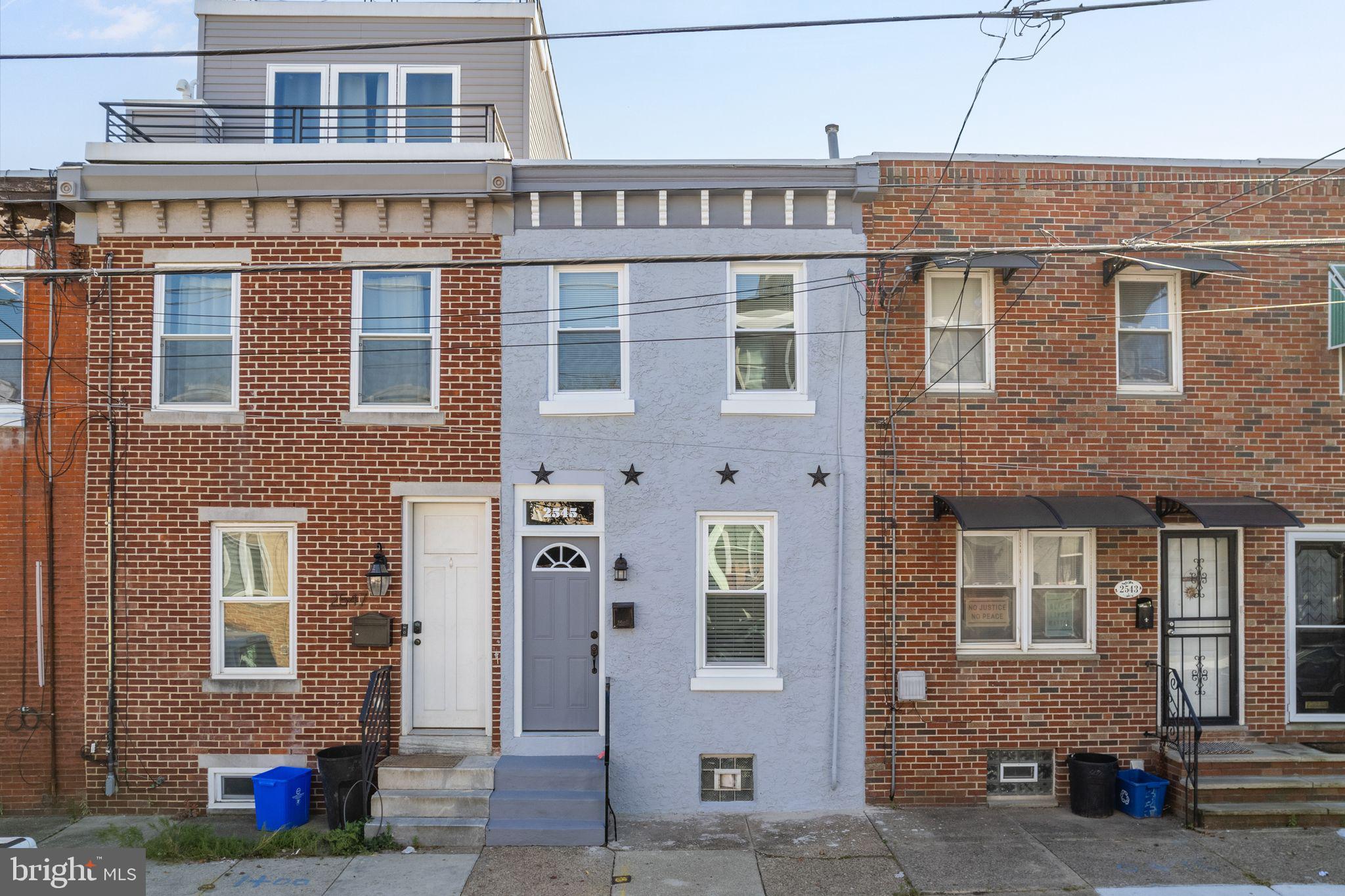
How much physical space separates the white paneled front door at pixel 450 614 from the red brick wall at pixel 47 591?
3.25 metres

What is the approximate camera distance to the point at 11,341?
9336mm

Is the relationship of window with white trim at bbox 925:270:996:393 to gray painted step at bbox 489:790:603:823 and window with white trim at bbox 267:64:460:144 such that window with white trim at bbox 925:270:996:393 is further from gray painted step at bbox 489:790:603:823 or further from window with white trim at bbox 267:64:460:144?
window with white trim at bbox 267:64:460:144

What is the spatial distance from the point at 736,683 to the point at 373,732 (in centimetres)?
347

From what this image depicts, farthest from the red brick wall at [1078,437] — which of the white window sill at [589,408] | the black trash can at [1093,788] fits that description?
the white window sill at [589,408]

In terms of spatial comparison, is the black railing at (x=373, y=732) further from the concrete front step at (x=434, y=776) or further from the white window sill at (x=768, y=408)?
the white window sill at (x=768, y=408)

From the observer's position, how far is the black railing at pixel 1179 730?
8.53 metres

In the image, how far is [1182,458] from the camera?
9.42 metres

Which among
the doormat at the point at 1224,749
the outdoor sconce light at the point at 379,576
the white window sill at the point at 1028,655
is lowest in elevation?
the doormat at the point at 1224,749

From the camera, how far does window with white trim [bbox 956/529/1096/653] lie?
941cm

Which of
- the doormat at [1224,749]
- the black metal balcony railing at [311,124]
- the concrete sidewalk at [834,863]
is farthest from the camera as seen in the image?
the black metal balcony railing at [311,124]

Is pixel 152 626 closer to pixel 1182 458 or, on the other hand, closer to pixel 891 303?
pixel 891 303

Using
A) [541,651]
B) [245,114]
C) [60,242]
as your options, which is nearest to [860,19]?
[541,651]

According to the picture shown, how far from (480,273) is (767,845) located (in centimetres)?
602

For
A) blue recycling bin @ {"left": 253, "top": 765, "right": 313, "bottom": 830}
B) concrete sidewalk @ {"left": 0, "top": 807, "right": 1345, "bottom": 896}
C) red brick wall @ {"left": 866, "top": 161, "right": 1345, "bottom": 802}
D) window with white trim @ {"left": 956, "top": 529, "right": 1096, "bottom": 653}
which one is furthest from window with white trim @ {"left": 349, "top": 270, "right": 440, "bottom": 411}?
window with white trim @ {"left": 956, "top": 529, "right": 1096, "bottom": 653}
